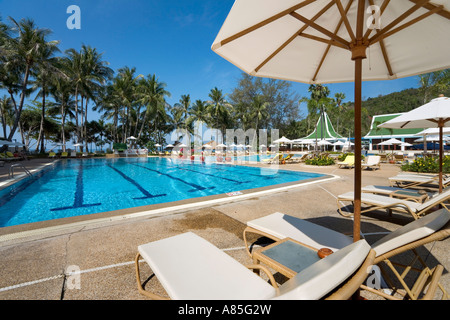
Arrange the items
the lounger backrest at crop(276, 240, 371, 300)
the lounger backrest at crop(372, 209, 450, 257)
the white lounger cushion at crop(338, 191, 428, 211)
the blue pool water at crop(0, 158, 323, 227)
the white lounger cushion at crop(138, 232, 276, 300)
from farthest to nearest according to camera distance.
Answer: the blue pool water at crop(0, 158, 323, 227), the white lounger cushion at crop(338, 191, 428, 211), the lounger backrest at crop(372, 209, 450, 257), the white lounger cushion at crop(138, 232, 276, 300), the lounger backrest at crop(276, 240, 371, 300)

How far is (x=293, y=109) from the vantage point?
4531 centimetres

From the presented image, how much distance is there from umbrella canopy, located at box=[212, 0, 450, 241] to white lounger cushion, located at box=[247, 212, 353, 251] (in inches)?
11.1

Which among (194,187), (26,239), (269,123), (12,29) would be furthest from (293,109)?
(26,239)

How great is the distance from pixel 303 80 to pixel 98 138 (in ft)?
195

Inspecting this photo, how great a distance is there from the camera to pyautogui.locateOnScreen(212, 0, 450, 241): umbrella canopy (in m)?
2.09

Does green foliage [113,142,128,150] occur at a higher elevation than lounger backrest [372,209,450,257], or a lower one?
higher

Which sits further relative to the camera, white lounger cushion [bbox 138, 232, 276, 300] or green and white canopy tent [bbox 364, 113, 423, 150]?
green and white canopy tent [bbox 364, 113, 423, 150]

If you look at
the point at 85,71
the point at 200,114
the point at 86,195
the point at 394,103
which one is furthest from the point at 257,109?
the point at 394,103

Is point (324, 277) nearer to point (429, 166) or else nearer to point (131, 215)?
point (131, 215)

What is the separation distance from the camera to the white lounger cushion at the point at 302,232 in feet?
7.66

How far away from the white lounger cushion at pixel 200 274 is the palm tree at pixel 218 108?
121ft

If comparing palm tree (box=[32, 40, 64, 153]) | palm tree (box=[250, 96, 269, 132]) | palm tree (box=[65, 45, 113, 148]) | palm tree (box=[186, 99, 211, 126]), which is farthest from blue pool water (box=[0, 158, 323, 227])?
palm tree (box=[250, 96, 269, 132])

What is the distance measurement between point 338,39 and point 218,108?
121 feet

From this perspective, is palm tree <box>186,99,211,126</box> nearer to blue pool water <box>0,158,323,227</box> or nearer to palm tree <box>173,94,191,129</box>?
palm tree <box>173,94,191,129</box>
